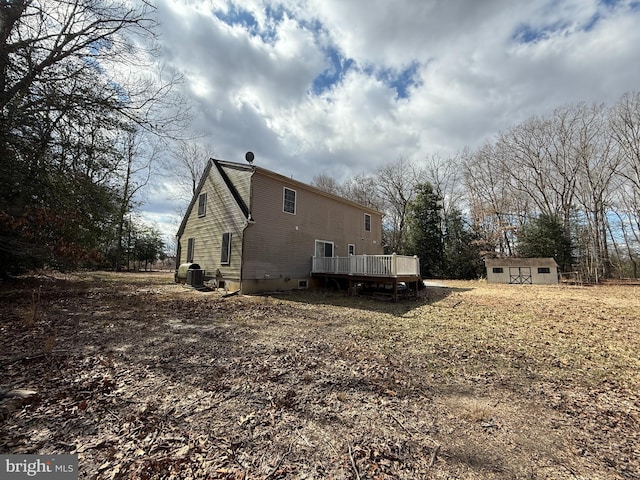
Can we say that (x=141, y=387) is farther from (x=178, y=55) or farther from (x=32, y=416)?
(x=178, y=55)

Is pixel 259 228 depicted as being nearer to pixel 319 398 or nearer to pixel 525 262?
pixel 319 398

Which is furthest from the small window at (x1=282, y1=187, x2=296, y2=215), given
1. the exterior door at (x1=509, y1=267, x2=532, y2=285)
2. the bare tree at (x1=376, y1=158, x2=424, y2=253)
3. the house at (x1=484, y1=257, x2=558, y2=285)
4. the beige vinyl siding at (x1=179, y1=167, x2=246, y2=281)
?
the bare tree at (x1=376, y1=158, x2=424, y2=253)

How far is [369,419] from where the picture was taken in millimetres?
2859

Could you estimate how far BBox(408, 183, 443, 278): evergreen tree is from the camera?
1043 inches

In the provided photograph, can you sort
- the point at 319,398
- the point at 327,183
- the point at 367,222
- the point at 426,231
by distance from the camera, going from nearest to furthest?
1. the point at 319,398
2. the point at 367,222
3. the point at 426,231
4. the point at 327,183

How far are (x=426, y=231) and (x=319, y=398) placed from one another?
85.3 feet

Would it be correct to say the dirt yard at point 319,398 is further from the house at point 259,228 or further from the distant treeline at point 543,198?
the distant treeline at point 543,198

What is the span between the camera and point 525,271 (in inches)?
763

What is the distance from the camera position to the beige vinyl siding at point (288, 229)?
11.9 m

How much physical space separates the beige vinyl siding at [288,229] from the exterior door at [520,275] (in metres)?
12.5

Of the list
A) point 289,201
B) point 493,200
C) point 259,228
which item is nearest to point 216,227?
point 259,228

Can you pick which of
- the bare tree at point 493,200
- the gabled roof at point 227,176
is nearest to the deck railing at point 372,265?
the gabled roof at point 227,176

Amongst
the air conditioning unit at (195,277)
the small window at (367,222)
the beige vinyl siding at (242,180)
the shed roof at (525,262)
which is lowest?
the air conditioning unit at (195,277)

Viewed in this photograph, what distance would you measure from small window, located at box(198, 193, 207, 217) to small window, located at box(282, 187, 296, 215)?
4.75 m
